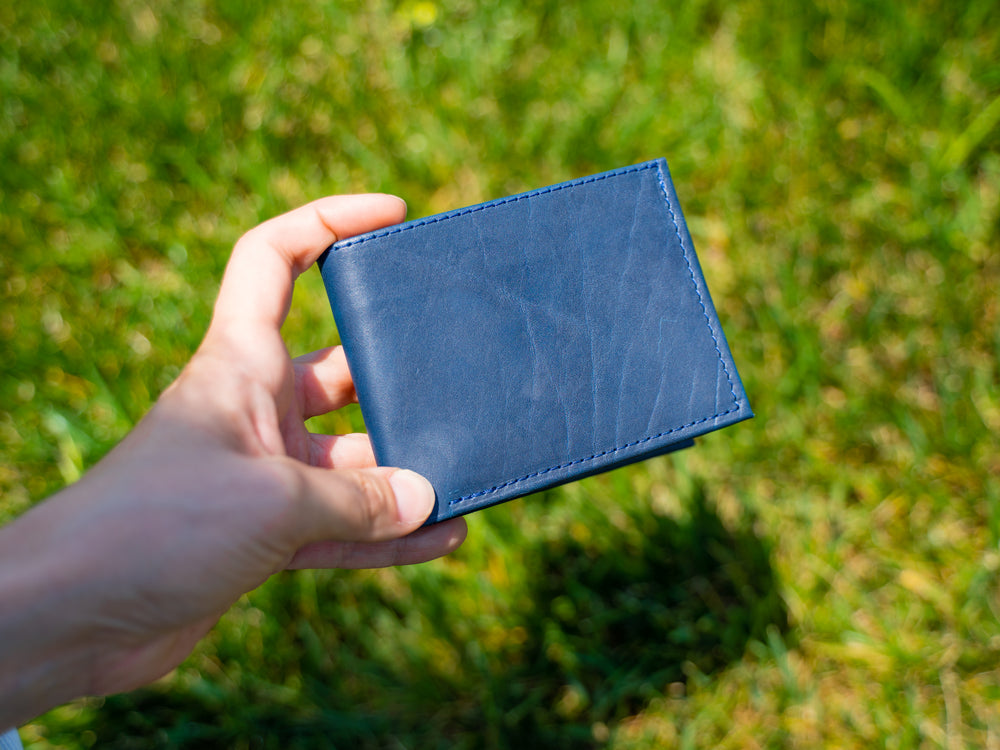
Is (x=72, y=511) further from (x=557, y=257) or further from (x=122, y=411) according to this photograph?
(x=122, y=411)

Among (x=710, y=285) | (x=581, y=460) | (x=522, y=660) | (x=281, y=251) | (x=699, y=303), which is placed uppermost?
(x=281, y=251)

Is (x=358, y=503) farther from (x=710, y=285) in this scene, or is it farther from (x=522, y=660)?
(x=710, y=285)

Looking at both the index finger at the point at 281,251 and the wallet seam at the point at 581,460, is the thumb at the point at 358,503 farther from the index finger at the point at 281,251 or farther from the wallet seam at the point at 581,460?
the index finger at the point at 281,251

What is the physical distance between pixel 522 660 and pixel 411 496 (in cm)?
88

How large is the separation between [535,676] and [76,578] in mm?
1246

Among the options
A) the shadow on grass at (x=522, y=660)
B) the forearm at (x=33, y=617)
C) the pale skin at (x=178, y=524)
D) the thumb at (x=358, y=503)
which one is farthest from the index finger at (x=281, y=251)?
the shadow on grass at (x=522, y=660)

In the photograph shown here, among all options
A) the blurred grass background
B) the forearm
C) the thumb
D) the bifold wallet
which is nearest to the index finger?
the bifold wallet

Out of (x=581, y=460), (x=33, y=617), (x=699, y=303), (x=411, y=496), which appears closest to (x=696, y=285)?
(x=699, y=303)

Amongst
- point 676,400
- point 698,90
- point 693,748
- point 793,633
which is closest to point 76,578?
point 676,400

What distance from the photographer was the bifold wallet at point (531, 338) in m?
1.36

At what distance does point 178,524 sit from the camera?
109 cm

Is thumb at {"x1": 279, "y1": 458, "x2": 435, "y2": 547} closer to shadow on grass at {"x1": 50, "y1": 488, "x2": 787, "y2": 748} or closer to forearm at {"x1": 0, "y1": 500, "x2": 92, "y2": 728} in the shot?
forearm at {"x1": 0, "y1": 500, "x2": 92, "y2": 728}

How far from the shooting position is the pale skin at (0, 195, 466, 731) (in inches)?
41.1

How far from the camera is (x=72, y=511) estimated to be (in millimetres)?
1074
